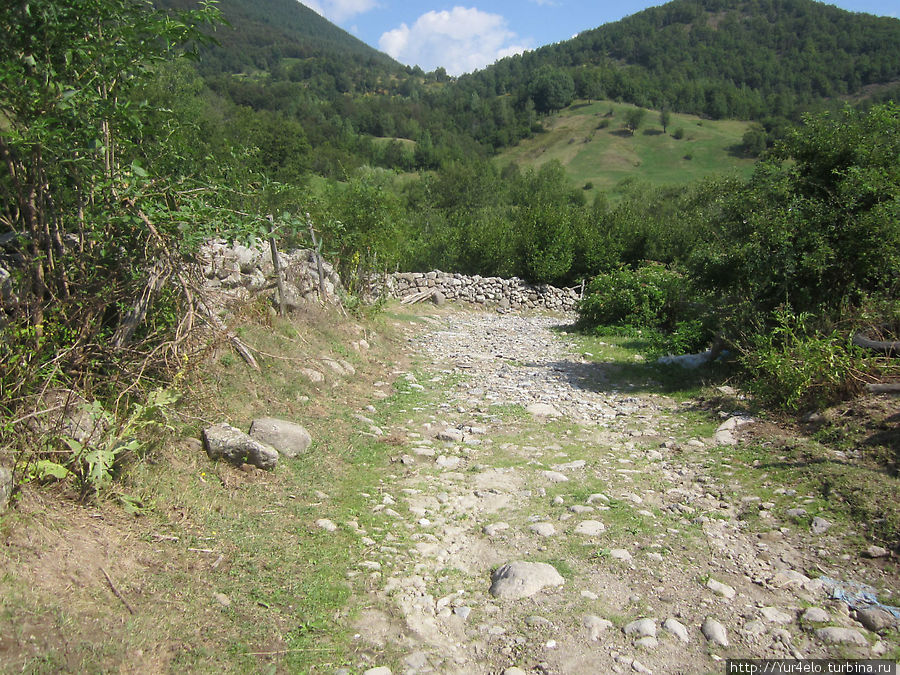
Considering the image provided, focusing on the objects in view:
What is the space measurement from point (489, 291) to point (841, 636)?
21.3m

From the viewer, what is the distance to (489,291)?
24094mm

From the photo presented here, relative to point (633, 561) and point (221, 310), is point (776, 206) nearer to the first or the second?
point (633, 561)

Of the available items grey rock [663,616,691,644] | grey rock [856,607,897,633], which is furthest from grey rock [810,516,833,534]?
grey rock [663,616,691,644]

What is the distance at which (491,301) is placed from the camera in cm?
2383

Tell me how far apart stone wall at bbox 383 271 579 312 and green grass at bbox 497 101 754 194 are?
61.6 m

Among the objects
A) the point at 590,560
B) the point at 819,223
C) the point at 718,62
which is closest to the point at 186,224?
the point at 590,560

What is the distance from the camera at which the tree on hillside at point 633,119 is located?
357ft

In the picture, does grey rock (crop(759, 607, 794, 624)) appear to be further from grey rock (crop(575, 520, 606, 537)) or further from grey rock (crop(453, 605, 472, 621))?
grey rock (crop(453, 605, 472, 621))

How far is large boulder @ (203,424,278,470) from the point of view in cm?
486

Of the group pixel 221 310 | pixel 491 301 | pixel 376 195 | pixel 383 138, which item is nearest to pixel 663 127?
pixel 383 138

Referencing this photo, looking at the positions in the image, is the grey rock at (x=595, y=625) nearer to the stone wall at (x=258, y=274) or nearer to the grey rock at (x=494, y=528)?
the grey rock at (x=494, y=528)

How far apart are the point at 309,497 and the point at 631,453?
3.73 m

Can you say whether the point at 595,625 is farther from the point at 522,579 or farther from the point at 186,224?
the point at 186,224

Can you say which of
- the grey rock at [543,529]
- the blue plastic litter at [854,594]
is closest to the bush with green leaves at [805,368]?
the blue plastic litter at [854,594]
